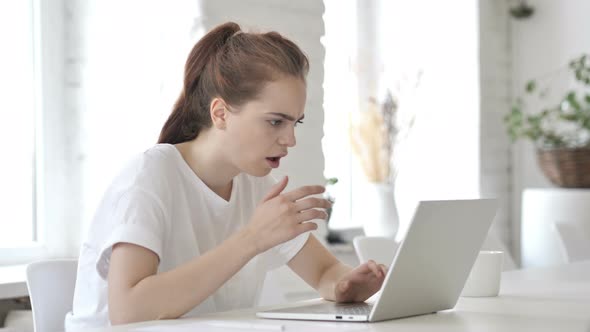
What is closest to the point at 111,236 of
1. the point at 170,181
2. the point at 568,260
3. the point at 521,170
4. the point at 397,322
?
the point at 170,181

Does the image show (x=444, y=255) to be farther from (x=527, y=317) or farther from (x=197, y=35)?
(x=197, y=35)

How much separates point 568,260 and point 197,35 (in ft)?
5.31

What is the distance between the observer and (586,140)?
457 centimetres

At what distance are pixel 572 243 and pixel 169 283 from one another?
2.32 meters

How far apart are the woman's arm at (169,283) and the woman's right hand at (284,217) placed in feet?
0.08

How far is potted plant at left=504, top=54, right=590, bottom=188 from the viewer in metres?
4.50

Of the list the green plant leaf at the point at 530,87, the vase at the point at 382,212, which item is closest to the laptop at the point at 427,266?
the vase at the point at 382,212

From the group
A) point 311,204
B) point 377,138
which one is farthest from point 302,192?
point 377,138

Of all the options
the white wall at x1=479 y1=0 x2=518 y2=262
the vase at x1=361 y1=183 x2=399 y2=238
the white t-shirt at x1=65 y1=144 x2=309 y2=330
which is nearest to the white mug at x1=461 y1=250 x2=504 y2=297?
the white t-shirt at x1=65 y1=144 x2=309 y2=330

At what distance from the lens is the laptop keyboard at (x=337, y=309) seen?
1.49 meters

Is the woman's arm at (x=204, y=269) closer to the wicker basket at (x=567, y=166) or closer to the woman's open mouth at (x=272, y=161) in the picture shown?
the woman's open mouth at (x=272, y=161)

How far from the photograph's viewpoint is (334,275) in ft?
6.26

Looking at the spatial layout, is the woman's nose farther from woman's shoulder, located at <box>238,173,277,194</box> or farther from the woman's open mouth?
woman's shoulder, located at <box>238,173,277,194</box>

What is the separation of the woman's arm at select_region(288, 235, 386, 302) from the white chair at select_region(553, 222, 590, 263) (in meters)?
1.68
